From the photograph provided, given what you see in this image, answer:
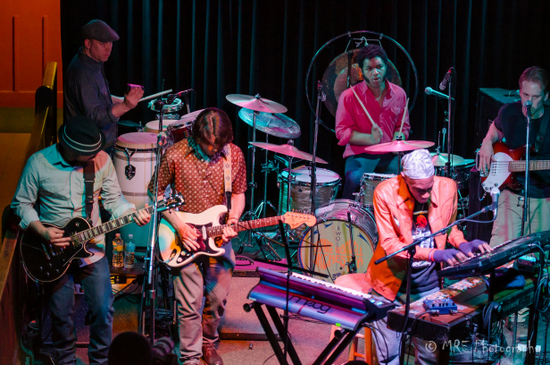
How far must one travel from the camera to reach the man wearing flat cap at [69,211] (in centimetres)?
434

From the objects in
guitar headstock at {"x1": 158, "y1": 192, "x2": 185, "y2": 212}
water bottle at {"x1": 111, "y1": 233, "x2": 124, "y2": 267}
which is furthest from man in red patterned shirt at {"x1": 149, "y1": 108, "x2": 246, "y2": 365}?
water bottle at {"x1": 111, "y1": 233, "x2": 124, "y2": 267}

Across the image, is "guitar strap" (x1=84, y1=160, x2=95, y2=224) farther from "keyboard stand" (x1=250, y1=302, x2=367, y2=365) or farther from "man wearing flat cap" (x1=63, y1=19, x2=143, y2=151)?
"keyboard stand" (x1=250, y1=302, x2=367, y2=365)

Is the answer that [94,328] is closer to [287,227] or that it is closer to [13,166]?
[287,227]

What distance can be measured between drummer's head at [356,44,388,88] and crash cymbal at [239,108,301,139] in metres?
1.02

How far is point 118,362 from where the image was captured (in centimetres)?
235

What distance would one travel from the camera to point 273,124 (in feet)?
23.8

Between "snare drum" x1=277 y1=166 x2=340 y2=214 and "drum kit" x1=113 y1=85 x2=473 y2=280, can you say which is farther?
"snare drum" x1=277 y1=166 x2=340 y2=214

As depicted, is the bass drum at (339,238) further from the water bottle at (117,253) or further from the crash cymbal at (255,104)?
the water bottle at (117,253)

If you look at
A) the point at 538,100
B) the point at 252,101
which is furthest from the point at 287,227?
the point at 538,100

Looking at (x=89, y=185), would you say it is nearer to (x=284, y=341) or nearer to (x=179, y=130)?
(x=284, y=341)

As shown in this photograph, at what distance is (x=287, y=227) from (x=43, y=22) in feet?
18.8

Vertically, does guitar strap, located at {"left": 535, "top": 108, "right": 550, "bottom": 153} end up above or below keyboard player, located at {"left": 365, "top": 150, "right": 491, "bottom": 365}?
above

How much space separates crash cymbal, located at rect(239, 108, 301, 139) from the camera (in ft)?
23.4

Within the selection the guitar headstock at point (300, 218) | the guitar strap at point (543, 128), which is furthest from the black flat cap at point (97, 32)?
the guitar strap at point (543, 128)
